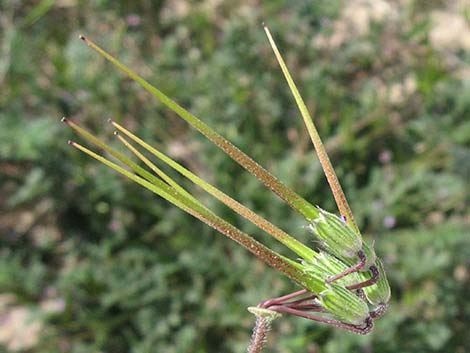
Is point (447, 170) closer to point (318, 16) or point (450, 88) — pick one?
point (450, 88)

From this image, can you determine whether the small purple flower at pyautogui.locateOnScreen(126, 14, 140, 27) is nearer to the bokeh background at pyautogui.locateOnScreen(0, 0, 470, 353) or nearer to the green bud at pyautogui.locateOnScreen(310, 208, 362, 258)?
the bokeh background at pyautogui.locateOnScreen(0, 0, 470, 353)

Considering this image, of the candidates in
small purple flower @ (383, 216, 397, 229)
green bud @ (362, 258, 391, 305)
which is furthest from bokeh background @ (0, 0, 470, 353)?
green bud @ (362, 258, 391, 305)

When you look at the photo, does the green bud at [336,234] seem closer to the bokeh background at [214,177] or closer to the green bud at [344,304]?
the green bud at [344,304]

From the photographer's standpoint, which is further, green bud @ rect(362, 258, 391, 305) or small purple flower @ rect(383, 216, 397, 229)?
small purple flower @ rect(383, 216, 397, 229)

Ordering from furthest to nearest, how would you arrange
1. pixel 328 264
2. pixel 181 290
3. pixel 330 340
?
pixel 181 290, pixel 330 340, pixel 328 264

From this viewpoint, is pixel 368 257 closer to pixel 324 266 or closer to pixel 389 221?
pixel 324 266

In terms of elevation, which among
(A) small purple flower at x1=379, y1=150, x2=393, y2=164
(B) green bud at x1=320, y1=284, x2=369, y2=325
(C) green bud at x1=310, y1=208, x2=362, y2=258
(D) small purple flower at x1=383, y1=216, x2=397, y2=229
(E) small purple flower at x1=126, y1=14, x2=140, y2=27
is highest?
(E) small purple flower at x1=126, y1=14, x2=140, y2=27

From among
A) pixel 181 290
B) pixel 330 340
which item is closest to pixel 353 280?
pixel 330 340
